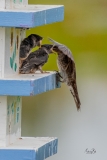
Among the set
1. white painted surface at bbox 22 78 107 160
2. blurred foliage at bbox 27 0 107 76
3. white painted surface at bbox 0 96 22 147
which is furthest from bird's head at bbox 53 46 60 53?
blurred foliage at bbox 27 0 107 76

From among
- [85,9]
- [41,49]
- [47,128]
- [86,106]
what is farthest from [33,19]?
[85,9]

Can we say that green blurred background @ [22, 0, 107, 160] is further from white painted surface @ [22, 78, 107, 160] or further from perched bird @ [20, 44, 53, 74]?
perched bird @ [20, 44, 53, 74]

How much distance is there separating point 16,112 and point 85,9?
18.7ft

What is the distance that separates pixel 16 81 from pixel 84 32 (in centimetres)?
531

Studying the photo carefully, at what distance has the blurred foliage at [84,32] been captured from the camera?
9031 millimetres

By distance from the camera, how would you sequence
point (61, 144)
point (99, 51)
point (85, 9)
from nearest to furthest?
point (61, 144) → point (99, 51) → point (85, 9)

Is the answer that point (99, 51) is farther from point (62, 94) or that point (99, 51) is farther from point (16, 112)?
point (16, 112)

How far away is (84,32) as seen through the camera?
9.72 m

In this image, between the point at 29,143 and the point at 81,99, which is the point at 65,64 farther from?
the point at 81,99

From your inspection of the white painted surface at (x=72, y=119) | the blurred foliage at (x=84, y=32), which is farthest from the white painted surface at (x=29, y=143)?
the blurred foliage at (x=84, y=32)

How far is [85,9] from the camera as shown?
Answer: 10492 millimetres

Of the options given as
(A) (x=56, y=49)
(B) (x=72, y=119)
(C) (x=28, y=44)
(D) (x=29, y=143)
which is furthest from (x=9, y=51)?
(B) (x=72, y=119)

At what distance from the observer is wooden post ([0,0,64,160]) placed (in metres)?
4.40

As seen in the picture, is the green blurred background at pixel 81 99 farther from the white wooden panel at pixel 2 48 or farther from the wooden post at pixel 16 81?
the white wooden panel at pixel 2 48
